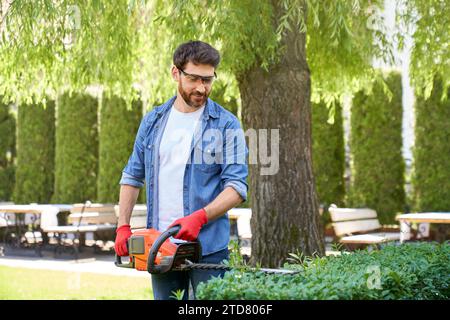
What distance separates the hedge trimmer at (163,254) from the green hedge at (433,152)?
8743 millimetres

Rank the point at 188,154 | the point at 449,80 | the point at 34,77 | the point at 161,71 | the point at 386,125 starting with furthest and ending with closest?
the point at 386,125 → the point at 161,71 → the point at 34,77 → the point at 449,80 → the point at 188,154

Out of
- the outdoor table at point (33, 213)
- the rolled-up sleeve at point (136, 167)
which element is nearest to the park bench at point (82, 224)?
the outdoor table at point (33, 213)

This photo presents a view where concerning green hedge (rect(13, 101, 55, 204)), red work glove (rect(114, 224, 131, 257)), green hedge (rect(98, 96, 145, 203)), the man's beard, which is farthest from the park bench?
the man's beard

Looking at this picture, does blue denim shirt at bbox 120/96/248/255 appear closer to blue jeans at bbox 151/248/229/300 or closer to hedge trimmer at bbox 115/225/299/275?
blue jeans at bbox 151/248/229/300

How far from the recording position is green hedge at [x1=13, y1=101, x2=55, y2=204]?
14.9 metres

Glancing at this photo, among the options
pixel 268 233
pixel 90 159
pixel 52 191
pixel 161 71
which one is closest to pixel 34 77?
pixel 161 71

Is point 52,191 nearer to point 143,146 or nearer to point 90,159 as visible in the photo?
point 90,159

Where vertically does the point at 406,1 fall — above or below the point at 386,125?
above

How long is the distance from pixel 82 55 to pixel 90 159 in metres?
7.62

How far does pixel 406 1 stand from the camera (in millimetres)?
7176

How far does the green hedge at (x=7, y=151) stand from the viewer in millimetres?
15141

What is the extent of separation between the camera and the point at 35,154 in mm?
15031

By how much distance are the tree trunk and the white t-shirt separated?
2736 mm

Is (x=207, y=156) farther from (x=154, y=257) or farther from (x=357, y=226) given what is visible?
(x=357, y=226)
